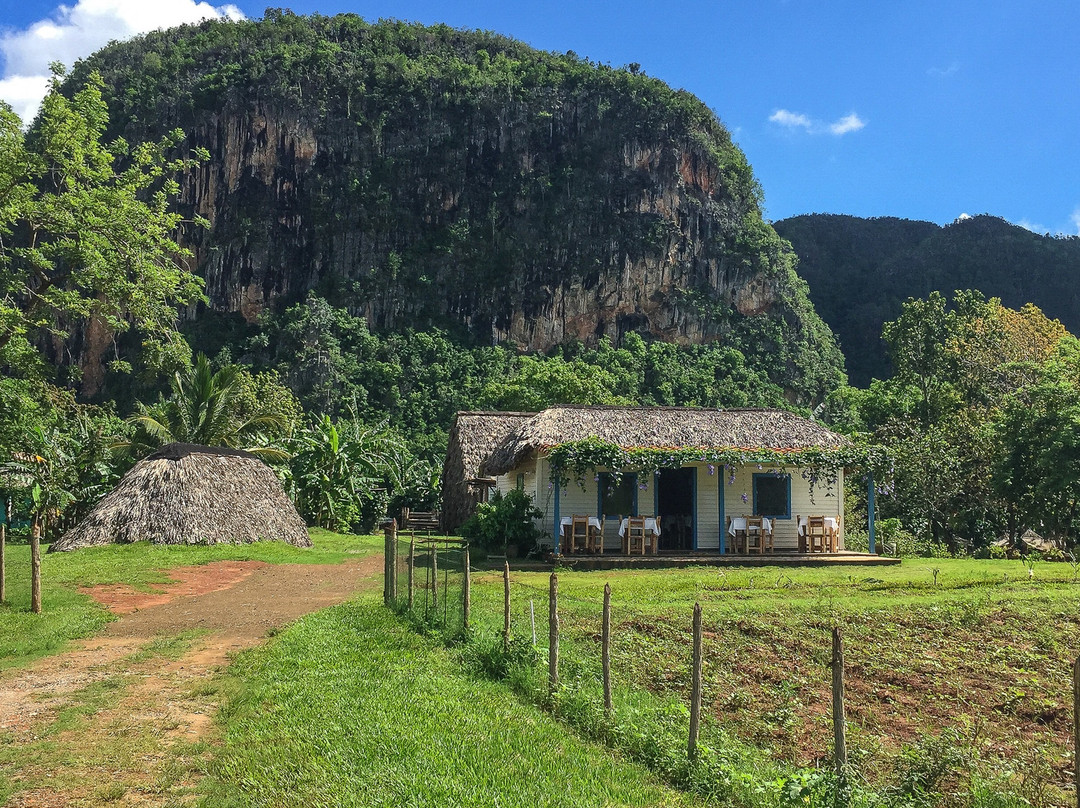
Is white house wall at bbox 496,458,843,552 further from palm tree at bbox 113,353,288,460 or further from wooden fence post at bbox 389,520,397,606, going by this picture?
palm tree at bbox 113,353,288,460

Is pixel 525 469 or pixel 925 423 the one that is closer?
pixel 525 469

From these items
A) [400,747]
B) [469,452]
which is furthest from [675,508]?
[400,747]

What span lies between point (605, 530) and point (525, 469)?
10.9 ft

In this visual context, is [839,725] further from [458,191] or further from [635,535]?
[458,191]

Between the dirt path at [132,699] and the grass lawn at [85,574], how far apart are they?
0.37 metres

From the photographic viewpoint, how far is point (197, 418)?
26.7 m

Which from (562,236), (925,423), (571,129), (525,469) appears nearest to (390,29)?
(571,129)

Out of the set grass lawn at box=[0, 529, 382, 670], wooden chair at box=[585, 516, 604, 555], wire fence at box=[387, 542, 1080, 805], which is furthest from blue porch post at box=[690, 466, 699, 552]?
grass lawn at box=[0, 529, 382, 670]

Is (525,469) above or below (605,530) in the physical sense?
above

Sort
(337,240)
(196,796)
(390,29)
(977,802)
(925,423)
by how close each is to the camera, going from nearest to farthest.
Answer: (977,802) < (196,796) < (925,423) < (337,240) < (390,29)

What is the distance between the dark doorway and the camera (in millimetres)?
21547

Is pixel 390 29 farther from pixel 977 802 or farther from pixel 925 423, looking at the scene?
pixel 977 802

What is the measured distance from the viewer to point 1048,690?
7254 millimetres

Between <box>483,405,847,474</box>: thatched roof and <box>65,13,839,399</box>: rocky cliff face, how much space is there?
6038 centimetres
